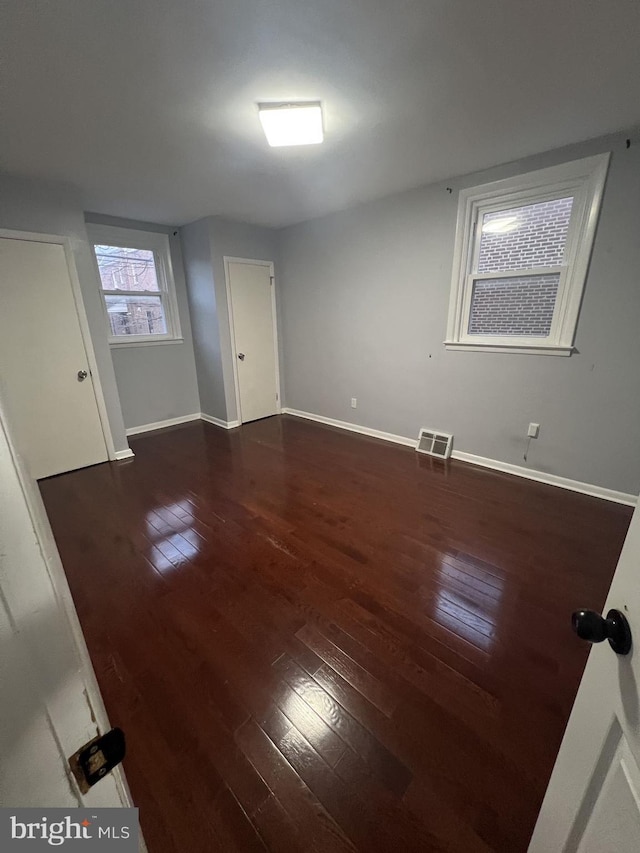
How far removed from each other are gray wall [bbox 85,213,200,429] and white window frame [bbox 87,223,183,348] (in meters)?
0.05

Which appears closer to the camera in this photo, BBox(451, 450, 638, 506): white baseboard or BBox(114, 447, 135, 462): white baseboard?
BBox(451, 450, 638, 506): white baseboard

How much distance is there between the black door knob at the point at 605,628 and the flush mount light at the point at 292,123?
247cm

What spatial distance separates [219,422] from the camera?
4547mm

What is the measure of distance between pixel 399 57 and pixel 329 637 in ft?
8.77

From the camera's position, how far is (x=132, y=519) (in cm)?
246

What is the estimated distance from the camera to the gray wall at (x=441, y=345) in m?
2.37

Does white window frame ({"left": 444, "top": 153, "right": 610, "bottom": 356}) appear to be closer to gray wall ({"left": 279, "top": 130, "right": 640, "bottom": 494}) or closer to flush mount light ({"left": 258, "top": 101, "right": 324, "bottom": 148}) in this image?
gray wall ({"left": 279, "top": 130, "right": 640, "bottom": 494})

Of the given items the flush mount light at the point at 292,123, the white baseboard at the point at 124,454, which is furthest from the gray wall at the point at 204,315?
the flush mount light at the point at 292,123

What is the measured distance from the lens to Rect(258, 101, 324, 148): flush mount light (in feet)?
6.07

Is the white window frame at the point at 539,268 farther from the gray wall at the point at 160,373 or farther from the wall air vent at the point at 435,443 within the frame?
the gray wall at the point at 160,373

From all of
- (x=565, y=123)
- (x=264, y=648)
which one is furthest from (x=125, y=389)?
(x=565, y=123)

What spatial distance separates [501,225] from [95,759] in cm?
363

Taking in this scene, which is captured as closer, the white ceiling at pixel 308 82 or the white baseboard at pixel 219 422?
the white ceiling at pixel 308 82

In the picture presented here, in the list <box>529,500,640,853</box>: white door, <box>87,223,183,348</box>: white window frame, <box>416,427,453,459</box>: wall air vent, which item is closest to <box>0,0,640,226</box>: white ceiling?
<box>87,223,183,348</box>: white window frame
